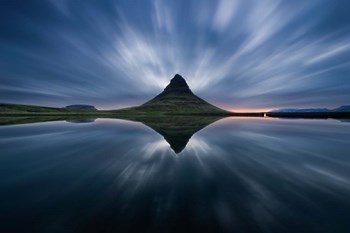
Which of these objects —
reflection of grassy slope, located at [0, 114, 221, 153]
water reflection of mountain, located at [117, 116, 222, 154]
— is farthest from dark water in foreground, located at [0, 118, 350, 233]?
reflection of grassy slope, located at [0, 114, 221, 153]

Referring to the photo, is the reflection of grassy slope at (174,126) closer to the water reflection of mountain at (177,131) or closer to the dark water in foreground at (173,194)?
the water reflection of mountain at (177,131)

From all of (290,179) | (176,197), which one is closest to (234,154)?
(290,179)

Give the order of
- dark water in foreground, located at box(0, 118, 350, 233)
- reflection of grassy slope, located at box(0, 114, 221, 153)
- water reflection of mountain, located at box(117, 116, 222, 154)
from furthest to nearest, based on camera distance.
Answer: reflection of grassy slope, located at box(0, 114, 221, 153) → water reflection of mountain, located at box(117, 116, 222, 154) → dark water in foreground, located at box(0, 118, 350, 233)

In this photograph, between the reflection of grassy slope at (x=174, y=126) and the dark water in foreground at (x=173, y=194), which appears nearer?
the dark water in foreground at (x=173, y=194)

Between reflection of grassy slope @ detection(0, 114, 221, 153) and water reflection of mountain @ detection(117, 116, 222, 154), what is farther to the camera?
reflection of grassy slope @ detection(0, 114, 221, 153)

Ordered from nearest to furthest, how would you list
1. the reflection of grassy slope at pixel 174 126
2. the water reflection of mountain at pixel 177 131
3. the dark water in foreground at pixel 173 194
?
1. the dark water in foreground at pixel 173 194
2. the water reflection of mountain at pixel 177 131
3. the reflection of grassy slope at pixel 174 126

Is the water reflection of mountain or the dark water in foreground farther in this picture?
the water reflection of mountain

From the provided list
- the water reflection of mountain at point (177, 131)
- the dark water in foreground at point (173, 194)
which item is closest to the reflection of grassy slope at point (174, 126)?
the water reflection of mountain at point (177, 131)

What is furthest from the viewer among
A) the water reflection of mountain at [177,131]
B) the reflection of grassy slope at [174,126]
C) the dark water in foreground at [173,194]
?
the reflection of grassy slope at [174,126]

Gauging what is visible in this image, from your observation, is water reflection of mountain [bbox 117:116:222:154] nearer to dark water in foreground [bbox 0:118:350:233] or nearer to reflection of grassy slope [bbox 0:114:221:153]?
reflection of grassy slope [bbox 0:114:221:153]

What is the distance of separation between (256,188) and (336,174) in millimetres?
6264

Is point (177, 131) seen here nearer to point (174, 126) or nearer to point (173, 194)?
point (174, 126)

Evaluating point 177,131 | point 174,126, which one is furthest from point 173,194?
point 174,126

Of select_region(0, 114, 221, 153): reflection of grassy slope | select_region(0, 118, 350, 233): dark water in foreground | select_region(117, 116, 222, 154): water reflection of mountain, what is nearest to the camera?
select_region(0, 118, 350, 233): dark water in foreground
